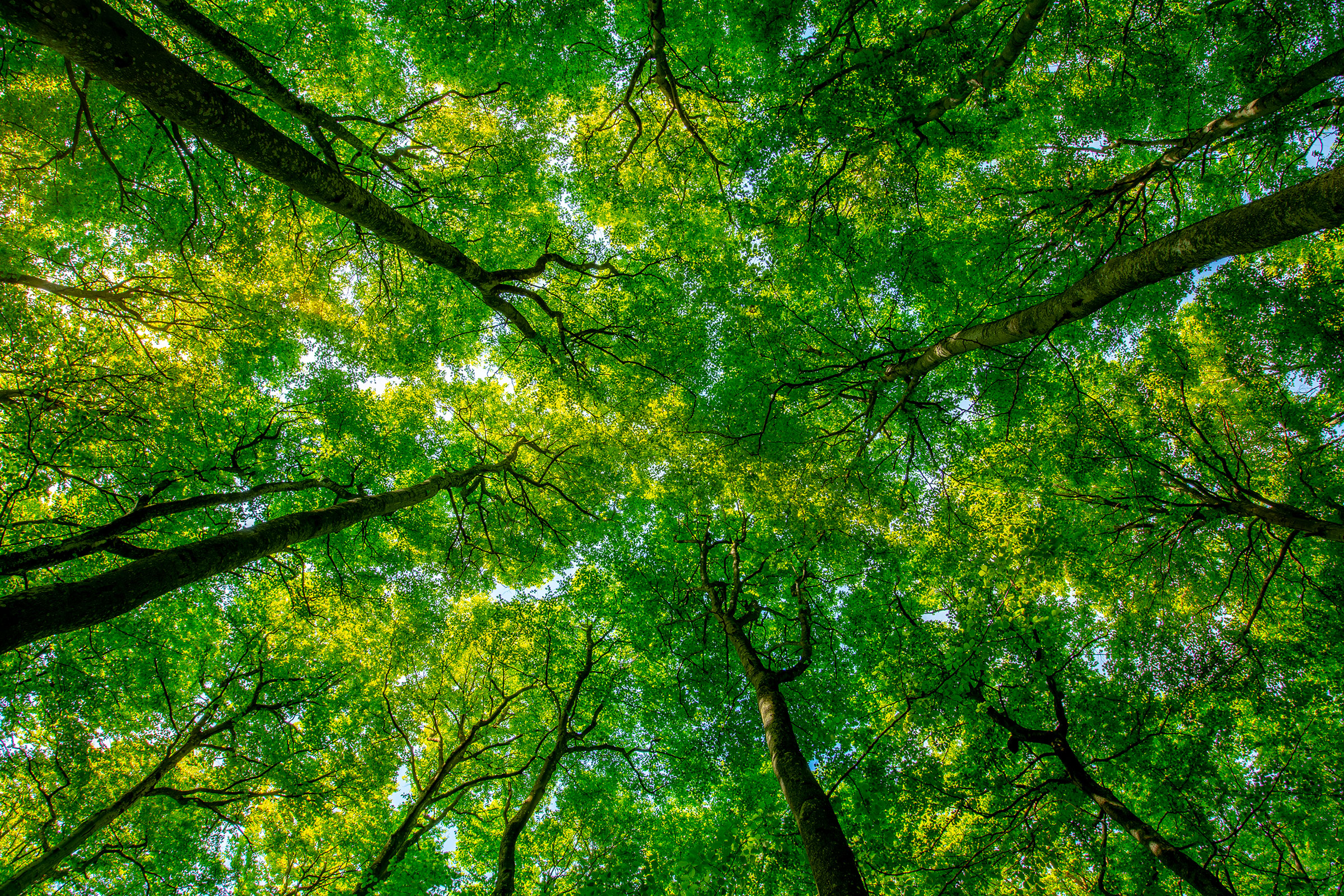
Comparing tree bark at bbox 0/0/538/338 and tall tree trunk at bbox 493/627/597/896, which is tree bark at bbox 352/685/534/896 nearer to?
tall tree trunk at bbox 493/627/597/896

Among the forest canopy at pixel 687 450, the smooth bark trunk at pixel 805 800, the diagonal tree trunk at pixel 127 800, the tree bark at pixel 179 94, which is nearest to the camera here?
the tree bark at pixel 179 94

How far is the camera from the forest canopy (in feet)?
22.5

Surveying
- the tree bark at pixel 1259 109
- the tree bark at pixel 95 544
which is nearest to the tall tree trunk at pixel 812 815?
the tree bark at pixel 95 544

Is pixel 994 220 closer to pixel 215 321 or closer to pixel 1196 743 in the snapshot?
pixel 1196 743

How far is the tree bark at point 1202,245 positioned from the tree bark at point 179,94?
7387 millimetres

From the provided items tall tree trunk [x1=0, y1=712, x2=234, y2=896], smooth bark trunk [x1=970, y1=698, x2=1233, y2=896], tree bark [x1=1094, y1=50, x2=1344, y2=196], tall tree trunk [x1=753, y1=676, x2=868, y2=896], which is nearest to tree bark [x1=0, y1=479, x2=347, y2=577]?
tall tree trunk [x1=0, y1=712, x2=234, y2=896]

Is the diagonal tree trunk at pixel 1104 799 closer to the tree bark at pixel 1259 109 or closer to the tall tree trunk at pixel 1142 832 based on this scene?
the tall tree trunk at pixel 1142 832

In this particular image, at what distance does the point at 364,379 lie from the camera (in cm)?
1094

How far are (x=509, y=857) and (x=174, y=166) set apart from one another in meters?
13.2

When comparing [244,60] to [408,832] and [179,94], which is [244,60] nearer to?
[179,94]

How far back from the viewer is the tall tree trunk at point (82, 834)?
6.42 m

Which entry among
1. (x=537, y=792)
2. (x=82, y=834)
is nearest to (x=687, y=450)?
(x=537, y=792)

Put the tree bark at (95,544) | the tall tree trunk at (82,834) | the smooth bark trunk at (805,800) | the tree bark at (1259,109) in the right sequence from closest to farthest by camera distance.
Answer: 1. the tree bark at (95,544)
2. the smooth bark trunk at (805,800)
3. the tree bark at (1259,109)
4. the tall tree trunk at (82,834)

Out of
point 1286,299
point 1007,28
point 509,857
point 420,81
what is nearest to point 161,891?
point 509,857
